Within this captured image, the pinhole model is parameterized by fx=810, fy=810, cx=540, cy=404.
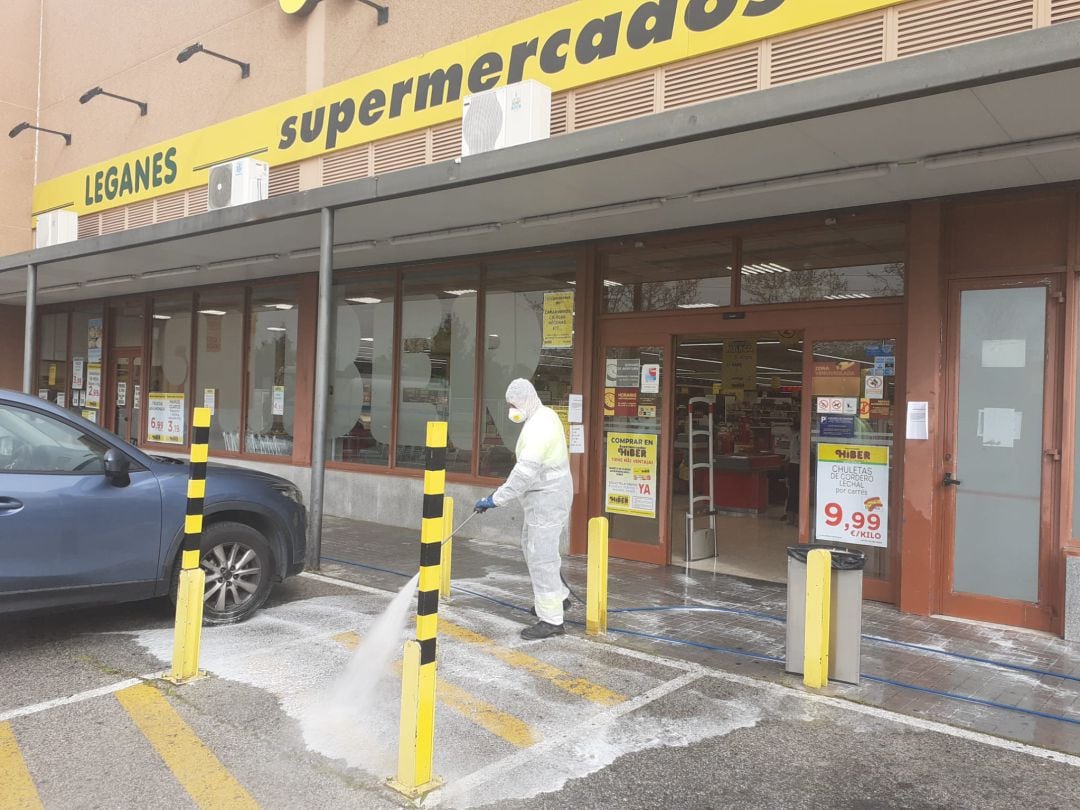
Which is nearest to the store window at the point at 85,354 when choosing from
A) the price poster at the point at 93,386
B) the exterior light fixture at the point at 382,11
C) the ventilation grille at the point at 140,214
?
the price poster at the point at 93,386

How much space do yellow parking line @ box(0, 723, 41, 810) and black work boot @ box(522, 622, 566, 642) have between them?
9.90 ft

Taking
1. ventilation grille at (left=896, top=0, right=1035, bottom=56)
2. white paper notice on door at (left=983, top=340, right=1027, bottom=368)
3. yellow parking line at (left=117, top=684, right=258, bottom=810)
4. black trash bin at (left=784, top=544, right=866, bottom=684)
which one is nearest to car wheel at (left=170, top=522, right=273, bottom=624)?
yellow parking line at (left=117, top=684, right=258, bottom=810)

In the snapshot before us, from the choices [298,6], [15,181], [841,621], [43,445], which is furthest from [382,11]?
[15,181]

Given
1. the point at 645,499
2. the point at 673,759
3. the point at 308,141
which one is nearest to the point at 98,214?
the point at 308,141

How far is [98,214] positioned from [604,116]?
33.5 ft

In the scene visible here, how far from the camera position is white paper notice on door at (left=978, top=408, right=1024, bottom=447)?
6.28m

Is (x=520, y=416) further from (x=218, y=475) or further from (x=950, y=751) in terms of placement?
(x=950, y=751)

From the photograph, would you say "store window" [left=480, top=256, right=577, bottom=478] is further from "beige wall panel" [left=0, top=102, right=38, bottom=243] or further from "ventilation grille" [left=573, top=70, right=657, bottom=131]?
"beige wall panel" [left=0, top=102, right=38, bottom=243]

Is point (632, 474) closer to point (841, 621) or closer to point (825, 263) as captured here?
point (825, 263)

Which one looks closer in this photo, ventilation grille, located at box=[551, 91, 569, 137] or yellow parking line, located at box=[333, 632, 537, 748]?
yellow parking line, located at box=[333, 632, 537, 748]

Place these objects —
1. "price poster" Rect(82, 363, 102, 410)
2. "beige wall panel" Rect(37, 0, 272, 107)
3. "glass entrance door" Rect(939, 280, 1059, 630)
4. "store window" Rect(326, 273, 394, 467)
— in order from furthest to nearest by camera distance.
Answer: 1. "price poster" Rect(82, 363, 102, 410)
2. "beige wall panel" Rect(37, 0, 272, 107)
3. "store window" Rect(326, 273, 394, 467)
4. "glass entrance door" Rect(939, 280, 1059, 630)

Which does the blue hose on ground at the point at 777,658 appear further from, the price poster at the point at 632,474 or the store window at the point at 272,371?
the store window at the point at 272,371

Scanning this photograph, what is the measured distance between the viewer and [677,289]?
827cm

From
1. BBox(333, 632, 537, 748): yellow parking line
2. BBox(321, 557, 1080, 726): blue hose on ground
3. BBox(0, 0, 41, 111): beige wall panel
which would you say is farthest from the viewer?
BBox(0, 0, 41, 111): beige wall panel
